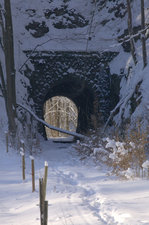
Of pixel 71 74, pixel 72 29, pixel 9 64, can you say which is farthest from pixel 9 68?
pixel 72 29

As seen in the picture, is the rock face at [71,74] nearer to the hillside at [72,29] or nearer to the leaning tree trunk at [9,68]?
the hillside at [72,29]

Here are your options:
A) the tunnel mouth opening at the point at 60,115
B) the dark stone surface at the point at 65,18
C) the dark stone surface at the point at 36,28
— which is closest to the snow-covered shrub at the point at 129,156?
the dark stone surface at the point at 36,28

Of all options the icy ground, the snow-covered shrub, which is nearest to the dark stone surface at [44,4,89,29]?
the icy ground

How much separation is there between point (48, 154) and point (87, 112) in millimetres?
4369

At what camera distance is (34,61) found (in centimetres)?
1218

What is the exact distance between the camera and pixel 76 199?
172 inches

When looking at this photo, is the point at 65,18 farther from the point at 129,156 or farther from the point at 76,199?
the point at 76,199

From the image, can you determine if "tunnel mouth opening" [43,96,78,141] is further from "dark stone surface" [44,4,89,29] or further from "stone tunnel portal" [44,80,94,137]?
"dark stone surface" [44,4,89,29]

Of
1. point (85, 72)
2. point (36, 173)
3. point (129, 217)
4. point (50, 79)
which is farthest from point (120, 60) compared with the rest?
point (129, 217)

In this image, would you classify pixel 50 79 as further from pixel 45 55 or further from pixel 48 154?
pixel 48 154

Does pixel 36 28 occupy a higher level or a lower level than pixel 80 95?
higher

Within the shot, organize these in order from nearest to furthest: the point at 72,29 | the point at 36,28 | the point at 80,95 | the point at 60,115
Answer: the point at 36,28 < the point at 72,29 < the point at 80,95 < the point at 60,115

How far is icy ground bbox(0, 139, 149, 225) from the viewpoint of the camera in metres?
3.46

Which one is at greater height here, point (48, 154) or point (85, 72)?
point (85, 72)
